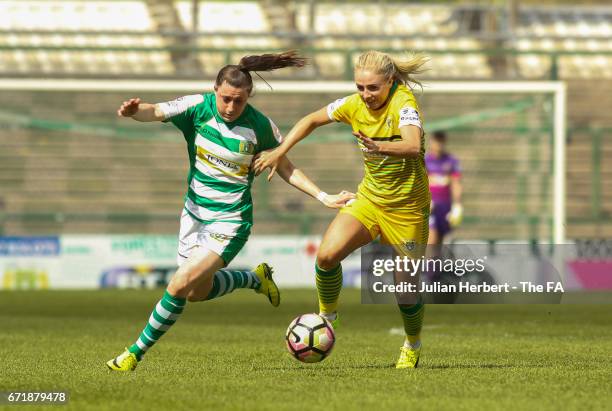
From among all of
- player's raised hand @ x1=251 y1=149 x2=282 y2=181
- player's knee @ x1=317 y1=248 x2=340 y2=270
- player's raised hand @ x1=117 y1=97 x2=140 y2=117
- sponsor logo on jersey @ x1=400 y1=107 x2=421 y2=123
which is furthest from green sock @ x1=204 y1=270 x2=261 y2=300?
sponsor logo on jersey @ x1=400 y1=107 x2=421 y2=123

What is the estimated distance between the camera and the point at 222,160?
7613 mm

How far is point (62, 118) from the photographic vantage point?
68.5 feet

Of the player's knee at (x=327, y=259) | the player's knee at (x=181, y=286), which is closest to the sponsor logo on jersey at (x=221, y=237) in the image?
the player's knee at (x=181, y=286)

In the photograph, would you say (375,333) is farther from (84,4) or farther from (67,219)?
(84,4)

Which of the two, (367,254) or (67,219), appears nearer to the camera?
(367,254)

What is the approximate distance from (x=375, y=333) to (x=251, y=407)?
17.3 feet

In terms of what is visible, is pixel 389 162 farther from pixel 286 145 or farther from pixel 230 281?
pixel 230 281

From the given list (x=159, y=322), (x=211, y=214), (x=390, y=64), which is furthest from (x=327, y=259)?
(x=390, y=64)

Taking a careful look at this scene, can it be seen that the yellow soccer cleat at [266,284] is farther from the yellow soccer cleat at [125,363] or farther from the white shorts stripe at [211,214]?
the yellow soccer cleat at [125,363]

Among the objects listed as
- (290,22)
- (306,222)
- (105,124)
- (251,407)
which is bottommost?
(251,407)

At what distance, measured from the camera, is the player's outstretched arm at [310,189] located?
755 centimetres

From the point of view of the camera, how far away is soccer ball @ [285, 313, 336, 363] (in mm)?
7281

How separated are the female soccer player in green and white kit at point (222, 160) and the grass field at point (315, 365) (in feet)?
2.63

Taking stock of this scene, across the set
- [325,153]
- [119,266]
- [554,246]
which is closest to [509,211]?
[554,246]
